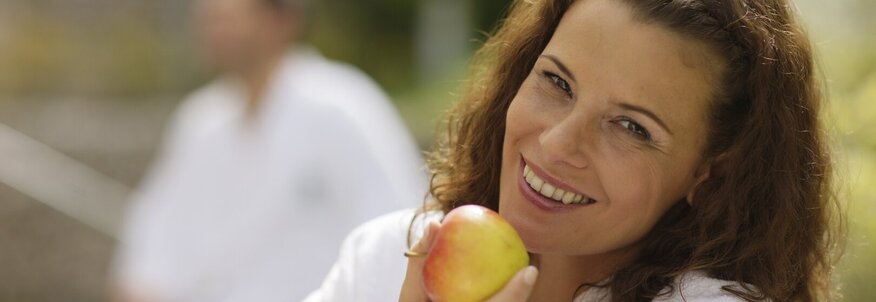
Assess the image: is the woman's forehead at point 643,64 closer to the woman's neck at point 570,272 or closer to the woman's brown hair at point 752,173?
the woman's brown hair at point 752,173

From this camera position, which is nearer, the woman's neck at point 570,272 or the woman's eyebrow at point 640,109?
the woman's eyebrow at point 640,109

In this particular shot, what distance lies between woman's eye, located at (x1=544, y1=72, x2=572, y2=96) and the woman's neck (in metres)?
0.29

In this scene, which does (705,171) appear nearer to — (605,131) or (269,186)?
(605,131)

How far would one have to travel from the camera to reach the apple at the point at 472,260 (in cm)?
175

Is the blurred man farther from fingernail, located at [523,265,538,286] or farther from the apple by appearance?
fingernail, located at [523,265,538,286]

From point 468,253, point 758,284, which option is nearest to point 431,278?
point 468,253

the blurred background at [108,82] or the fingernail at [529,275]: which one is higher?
the blurred background at [108,82]

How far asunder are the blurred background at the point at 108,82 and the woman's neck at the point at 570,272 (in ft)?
8.24

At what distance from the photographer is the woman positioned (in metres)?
1.73

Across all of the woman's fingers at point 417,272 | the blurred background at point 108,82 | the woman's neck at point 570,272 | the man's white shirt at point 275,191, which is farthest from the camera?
the blurred background at point 108,82

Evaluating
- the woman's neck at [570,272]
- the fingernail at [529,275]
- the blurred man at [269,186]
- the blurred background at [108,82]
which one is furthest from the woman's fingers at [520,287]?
the blurred background at [108,82]

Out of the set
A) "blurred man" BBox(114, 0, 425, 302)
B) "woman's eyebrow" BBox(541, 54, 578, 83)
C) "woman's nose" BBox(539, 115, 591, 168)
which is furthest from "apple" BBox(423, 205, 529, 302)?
"blurred man" BBox(114, 0, 425, 302)

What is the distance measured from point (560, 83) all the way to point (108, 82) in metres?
6.24

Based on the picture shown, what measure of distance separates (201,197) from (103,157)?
10.4ft
